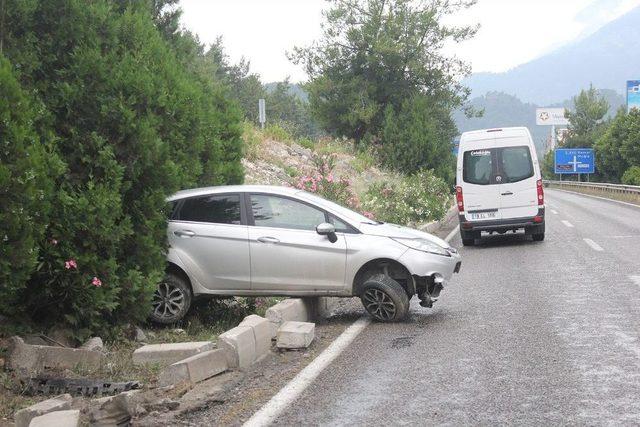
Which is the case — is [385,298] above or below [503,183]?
below

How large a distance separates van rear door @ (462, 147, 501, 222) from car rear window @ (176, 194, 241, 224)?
978 cm

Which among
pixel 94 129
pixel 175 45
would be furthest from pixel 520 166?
pixel 94 129

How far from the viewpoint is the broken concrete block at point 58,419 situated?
4414 millimetres

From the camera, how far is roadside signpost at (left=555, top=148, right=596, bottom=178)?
251ft

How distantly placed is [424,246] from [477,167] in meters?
9.23

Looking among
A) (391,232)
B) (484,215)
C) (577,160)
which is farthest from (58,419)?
(577,160)

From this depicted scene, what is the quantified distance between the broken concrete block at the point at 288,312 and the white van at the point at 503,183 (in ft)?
30.5

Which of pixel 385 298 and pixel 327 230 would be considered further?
pixel 385 298

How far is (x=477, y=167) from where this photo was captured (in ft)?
56.9

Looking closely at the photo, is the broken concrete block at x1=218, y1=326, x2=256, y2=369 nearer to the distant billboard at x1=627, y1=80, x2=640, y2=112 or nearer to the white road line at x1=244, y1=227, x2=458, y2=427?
the white road line at x1=244, y1=227, x2=458, y2=427

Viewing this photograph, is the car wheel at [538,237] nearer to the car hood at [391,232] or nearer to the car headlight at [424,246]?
the car hood at [391,232]

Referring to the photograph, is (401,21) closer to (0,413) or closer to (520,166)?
(520,166)

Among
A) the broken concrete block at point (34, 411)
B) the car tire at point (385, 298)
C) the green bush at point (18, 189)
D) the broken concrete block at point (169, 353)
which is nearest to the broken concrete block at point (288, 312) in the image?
the car tire at point (385, 298)

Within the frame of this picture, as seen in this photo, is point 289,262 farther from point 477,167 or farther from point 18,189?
point 477,167
